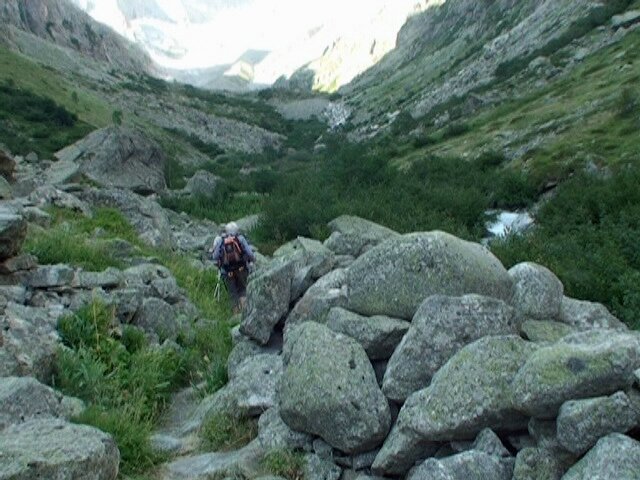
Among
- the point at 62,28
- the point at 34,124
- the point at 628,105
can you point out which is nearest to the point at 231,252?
the point at 628,105

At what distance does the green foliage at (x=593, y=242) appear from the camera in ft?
30.1

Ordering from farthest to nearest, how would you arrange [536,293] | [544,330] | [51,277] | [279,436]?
[51,277], [536,293], [544,330], [279,436]

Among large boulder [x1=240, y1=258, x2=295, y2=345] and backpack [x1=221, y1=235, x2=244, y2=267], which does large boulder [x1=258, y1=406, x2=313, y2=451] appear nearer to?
large boulder [x1=240, y1=258, x2=295, y2=345]

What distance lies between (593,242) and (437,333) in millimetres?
7651

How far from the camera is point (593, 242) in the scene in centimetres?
1195

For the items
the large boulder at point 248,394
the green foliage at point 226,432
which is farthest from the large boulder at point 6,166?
the green foliage at point 226,432

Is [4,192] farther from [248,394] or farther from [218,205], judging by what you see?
[218,205]

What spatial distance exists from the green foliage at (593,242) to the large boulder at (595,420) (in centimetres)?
412

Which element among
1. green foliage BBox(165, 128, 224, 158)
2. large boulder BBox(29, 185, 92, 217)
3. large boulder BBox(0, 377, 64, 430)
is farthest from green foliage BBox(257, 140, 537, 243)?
green foliage BBox(165, 128, 224, 158)

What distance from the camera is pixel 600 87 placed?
2923 cm

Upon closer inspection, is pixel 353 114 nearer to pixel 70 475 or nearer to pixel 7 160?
pixel 7 160

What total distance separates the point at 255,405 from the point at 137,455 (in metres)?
1.22

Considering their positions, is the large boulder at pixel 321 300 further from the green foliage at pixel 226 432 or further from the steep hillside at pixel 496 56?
the steep hillside at pixel 496 56

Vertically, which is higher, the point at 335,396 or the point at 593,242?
the point at 335,396
